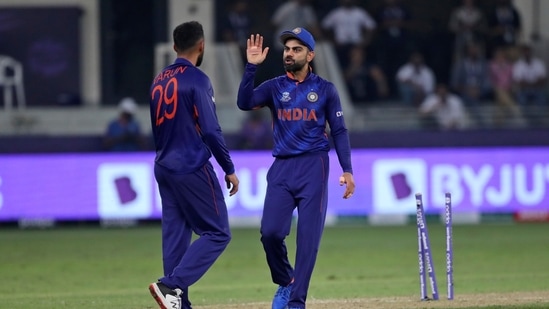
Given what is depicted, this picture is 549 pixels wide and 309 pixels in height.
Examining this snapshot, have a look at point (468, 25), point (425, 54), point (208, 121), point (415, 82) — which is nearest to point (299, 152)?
point (208, 121)

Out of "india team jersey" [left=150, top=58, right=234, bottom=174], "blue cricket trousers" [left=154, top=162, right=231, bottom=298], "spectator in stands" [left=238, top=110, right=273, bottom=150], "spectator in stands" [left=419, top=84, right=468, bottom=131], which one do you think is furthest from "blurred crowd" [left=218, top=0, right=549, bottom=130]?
"india team jersey" [left=150, top=58, right=234, bottom=174]

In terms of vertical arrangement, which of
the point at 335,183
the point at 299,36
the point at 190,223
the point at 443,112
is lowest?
the point at 335,183

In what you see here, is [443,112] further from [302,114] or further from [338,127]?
[302,114]

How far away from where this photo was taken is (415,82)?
25.3 m

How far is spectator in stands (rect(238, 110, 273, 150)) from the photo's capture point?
2295cm

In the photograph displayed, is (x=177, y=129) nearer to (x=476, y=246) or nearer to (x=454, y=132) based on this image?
(x=476, y=246)

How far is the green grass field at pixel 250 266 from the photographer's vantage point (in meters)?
13.8

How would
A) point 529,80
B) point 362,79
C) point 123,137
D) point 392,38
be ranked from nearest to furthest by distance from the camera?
1. point 123,137
2. point 529,80
3. point 362,79
4. point 392,38

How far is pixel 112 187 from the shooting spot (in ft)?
72.5

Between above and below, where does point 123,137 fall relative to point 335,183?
above

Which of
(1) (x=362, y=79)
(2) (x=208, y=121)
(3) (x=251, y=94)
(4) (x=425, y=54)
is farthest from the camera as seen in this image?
(4) (x=425, y=54)

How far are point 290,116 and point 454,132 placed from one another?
13.7m

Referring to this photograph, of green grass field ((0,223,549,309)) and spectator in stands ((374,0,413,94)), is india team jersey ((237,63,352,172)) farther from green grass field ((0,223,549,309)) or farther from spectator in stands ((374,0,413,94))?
spectator in stands ((374,0,413,94))

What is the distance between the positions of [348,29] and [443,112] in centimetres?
287
